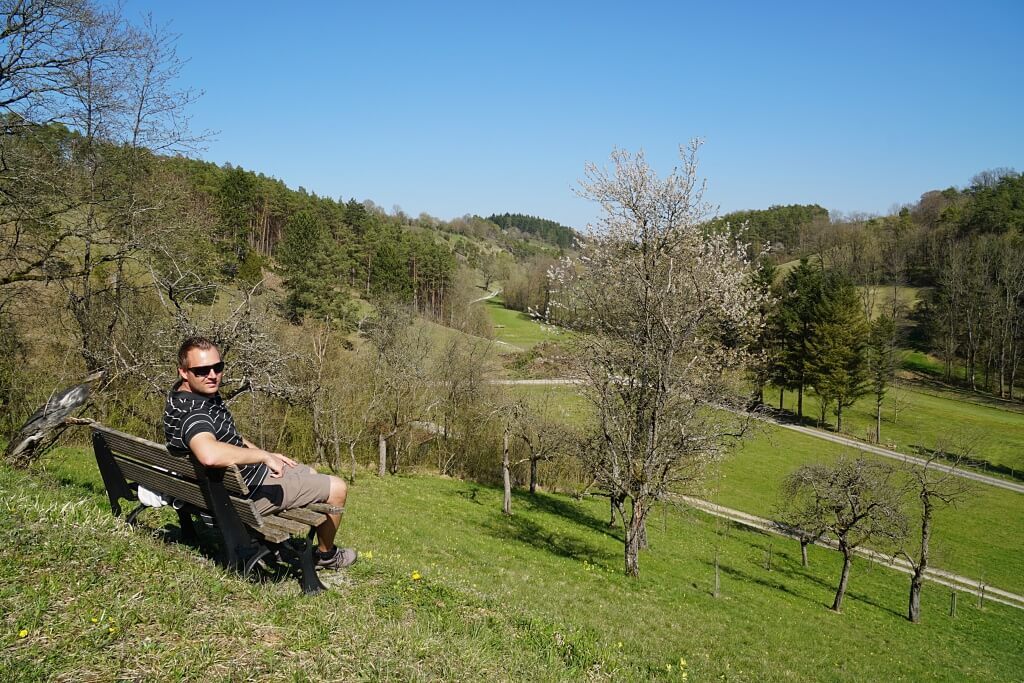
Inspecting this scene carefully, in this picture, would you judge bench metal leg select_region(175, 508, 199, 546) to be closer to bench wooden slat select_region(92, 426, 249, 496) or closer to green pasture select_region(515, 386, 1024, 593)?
bench wooden slat select_region(92, 426, 249, 496)

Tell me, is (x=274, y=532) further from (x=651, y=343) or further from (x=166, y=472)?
(x=651, y=343)

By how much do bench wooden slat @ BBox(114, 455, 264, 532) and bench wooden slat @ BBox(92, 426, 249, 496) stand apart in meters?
Result: 0.07

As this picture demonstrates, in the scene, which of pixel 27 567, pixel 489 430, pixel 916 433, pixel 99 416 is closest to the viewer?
pixel 27 567

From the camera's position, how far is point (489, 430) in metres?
36.7

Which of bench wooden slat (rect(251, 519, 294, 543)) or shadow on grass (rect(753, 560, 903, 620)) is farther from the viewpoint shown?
shadow on grass (rect(753, 560, 903, 620))

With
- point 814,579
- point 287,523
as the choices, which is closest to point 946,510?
point 814,579

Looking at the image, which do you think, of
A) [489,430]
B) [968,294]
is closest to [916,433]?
[968,294]

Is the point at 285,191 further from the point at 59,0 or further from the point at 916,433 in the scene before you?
the point at 916,433

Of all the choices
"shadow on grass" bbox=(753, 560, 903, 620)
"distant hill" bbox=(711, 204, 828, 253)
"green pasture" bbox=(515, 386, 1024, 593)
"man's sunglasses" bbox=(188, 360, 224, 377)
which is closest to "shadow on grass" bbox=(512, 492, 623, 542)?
"green pasture" bbox=(515, 386, 1024, 593)

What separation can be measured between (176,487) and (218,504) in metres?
0.74

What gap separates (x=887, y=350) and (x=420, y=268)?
175 ft

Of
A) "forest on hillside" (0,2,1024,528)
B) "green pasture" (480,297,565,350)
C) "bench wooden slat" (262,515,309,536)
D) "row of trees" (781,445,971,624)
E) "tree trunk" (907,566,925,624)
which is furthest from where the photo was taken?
"green pasture" (480,297,565,350)

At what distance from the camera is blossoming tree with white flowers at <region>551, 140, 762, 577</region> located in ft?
55.3

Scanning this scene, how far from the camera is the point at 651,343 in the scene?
Answer: 16.9m
